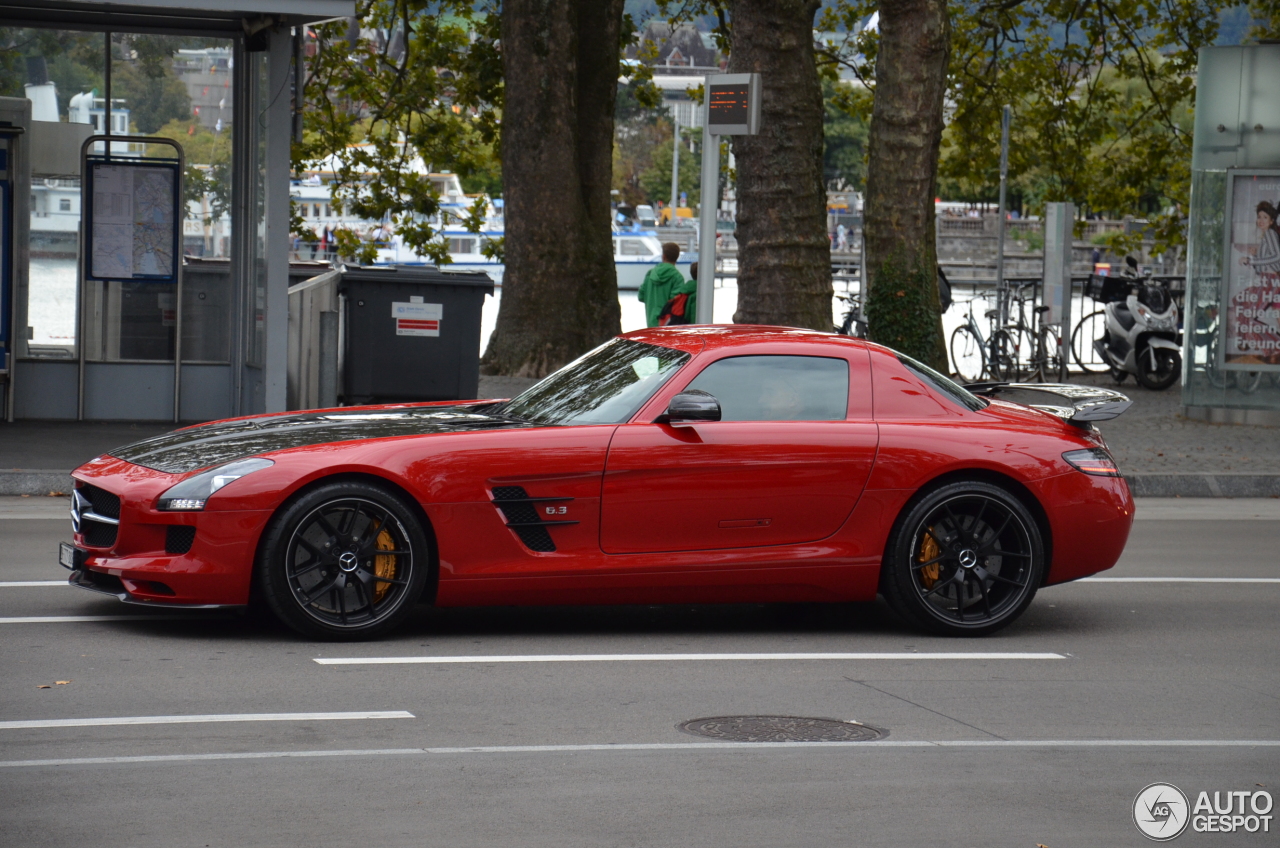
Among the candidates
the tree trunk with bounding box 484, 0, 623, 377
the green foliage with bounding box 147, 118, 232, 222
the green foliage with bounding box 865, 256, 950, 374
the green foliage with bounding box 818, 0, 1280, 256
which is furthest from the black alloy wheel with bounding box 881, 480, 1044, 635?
the green foliage with bounding box 818, 0, 1280, 256

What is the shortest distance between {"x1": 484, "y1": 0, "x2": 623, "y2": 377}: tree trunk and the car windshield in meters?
11.3

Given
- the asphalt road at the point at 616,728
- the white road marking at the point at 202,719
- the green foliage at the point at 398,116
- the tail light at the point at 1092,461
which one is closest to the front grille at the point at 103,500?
the asphalt road at the point at 616,728

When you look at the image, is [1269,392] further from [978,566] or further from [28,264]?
[28,264]

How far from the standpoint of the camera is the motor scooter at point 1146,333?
20.6 m

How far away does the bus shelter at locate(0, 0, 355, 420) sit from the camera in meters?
13.9

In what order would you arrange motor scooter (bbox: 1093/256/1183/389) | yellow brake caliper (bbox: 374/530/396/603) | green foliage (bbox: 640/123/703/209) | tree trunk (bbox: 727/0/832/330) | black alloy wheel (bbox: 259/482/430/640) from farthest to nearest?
green foliage (bbox: 640/123/703/209)
motor scooter (bbox: 1093/256/1183/389)
tree trunk (bbox: 727/0/832/330)
yellow brake caliper (bbox: 374/530/396/603)
black alloy wheel (bbox: 259/482/430/640)

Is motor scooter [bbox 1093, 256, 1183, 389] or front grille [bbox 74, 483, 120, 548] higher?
motor scooter [bbox 1093, 256, 1183, 389]

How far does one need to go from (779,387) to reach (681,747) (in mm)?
2361

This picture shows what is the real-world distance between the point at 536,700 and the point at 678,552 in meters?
1.24

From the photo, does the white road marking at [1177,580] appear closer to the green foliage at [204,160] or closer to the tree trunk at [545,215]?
the green foliage at [204,160]

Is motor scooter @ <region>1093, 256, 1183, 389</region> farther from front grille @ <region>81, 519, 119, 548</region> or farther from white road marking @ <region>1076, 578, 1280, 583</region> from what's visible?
A: front grille @ <region>81, 519, 119, 548</region>

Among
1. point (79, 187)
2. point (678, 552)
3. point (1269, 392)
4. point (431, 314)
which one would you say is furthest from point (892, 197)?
point (678, 552)

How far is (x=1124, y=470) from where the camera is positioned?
1370 centimetres

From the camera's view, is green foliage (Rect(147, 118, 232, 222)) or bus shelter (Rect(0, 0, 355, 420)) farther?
green foliage (Rect(147, 118, 232, 222))
